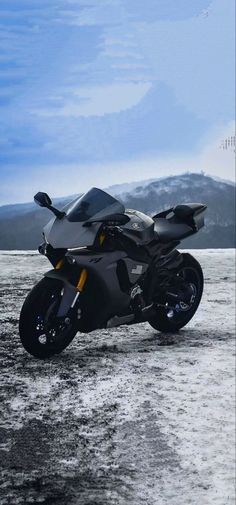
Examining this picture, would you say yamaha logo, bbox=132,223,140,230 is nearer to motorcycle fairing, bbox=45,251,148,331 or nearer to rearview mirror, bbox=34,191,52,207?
motorcycle fairing, bbox=45,251,148,331

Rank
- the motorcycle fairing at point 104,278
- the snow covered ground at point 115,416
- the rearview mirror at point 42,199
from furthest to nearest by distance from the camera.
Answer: the snow covered ground at point 115,416, the motorcycle fairing at point 104,278, the rearview mirror at point 42,199

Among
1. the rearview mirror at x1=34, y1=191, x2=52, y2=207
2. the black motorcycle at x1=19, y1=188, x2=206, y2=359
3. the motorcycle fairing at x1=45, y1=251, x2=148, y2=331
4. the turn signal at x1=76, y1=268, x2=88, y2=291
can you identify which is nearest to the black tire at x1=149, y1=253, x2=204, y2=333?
the black motorcycle at x1=19, y1=188, x2=206, y2=359

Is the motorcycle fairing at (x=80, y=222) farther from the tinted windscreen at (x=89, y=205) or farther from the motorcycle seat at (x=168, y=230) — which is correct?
the motorcycle seat at (x=168, y=230)

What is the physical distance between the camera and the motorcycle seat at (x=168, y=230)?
155 centimetres

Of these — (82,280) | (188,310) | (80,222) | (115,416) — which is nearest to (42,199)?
(80,222)

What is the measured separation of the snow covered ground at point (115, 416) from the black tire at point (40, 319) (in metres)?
0.16

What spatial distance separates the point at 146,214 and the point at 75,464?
1.87ft

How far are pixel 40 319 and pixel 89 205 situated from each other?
0.22m

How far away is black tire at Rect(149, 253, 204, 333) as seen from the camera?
69.4 inches

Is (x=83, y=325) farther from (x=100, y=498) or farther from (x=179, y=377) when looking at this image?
(x=179, y=377)

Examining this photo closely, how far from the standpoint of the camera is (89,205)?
1393 millimetres

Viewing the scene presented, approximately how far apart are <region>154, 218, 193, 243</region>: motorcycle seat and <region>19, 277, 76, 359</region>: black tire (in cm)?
31

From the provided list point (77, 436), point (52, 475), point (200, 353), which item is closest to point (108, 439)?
point (77, 436)

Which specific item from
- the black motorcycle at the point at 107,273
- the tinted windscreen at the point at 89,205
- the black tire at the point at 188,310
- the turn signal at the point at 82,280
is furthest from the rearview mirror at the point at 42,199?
the black tire at the point at 188,310
